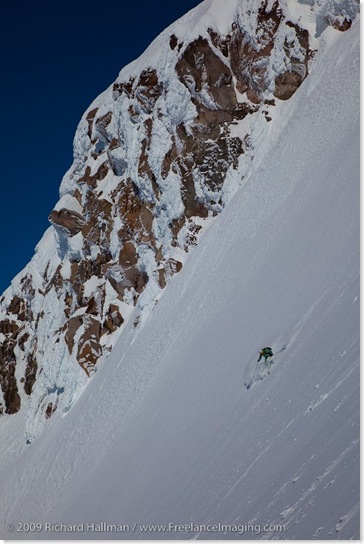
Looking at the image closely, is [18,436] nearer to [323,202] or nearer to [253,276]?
[253,276]

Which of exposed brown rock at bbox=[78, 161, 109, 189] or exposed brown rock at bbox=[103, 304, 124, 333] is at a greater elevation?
exposed brown rock at bbox=[78, 161, 109, 189]

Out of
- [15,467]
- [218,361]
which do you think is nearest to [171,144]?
[218,361]

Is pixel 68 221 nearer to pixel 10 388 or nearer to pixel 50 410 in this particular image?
pixel 50 410

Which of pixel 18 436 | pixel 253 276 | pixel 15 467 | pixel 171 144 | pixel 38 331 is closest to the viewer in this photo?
pixel 253 276

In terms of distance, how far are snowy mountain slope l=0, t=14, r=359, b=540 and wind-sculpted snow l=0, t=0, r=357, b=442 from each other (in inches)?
71.2

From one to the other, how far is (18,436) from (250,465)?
4131 cm

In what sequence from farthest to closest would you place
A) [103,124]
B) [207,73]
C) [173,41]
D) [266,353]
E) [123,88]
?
[103,124]
[123,88]
[173,41]
[207,73]
[266,353]

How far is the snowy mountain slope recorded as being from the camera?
1034 centimetres

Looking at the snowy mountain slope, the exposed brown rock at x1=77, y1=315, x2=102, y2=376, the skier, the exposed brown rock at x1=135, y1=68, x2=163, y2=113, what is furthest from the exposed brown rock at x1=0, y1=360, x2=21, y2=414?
the skier

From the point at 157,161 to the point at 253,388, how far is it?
26888 millimetres

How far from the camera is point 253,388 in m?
16.2

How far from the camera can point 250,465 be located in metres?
12.3

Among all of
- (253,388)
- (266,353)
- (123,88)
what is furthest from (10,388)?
(266,353)

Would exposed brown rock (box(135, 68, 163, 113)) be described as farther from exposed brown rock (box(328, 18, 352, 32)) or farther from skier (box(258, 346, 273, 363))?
skier (box(258, 346, 273, 363))
